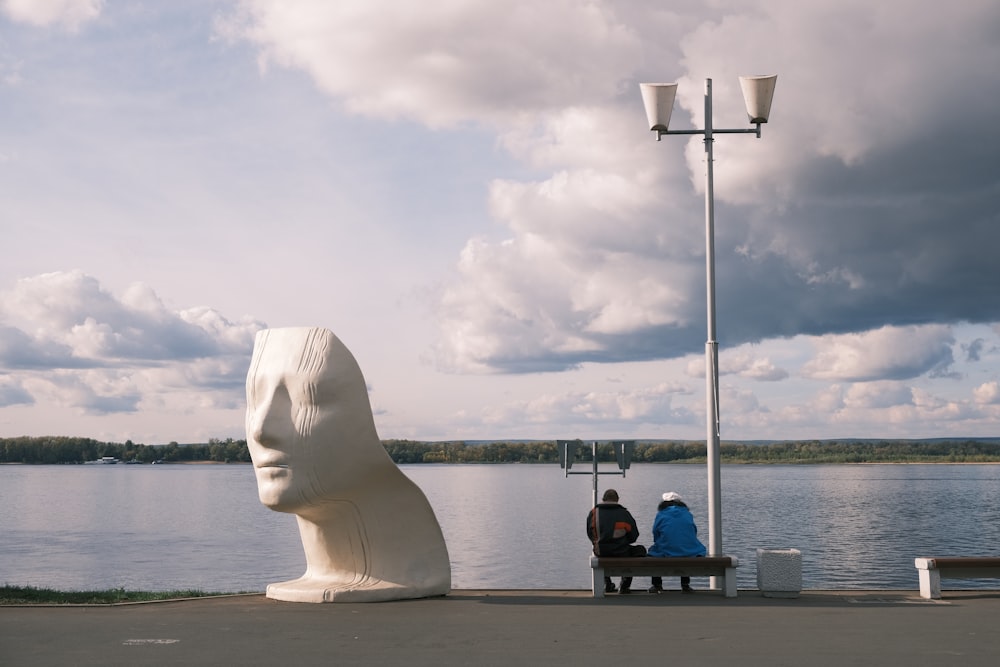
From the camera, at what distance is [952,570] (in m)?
13.4

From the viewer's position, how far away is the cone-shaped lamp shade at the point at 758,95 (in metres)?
14.9

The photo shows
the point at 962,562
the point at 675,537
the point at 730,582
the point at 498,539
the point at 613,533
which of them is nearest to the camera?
the point at 962,562

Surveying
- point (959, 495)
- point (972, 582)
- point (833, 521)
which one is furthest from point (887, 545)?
point (959, 495)

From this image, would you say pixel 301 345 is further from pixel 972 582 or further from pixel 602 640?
pixel 972 582


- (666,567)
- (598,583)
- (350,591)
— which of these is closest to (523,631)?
(598,583)

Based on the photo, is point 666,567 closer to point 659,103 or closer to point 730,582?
→ point 730,582

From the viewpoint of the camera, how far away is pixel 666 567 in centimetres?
1348

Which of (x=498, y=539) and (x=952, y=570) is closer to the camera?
(x=952, y=570)

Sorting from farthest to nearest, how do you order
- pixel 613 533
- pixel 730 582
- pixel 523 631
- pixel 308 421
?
pixel 613 533 < pixel 730 582 < pixel 308 421 < pixel 523 631

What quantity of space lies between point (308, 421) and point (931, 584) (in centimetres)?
814

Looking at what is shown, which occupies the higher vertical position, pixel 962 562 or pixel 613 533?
pixel 613 533

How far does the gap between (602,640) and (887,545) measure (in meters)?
32.6

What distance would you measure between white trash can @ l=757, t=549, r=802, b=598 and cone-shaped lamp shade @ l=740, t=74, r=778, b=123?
19.9 ft

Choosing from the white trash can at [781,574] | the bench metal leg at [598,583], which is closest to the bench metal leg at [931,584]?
the white trash can at [781,574]
